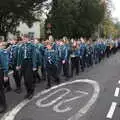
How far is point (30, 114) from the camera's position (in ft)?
32.1

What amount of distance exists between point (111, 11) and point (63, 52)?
8041 cm

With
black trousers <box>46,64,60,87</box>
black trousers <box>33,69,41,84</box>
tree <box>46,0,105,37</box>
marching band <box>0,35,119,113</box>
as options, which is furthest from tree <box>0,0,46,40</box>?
black trousers <box>46,64,60,87</box>

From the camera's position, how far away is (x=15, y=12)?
46938 millimetres

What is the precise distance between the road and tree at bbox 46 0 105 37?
3937 cm

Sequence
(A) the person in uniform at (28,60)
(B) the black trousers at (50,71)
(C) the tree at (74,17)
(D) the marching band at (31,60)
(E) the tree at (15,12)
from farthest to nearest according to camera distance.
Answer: (C) the tree at (74,17), (E) the tree at (15,12), (B) the black trousers at (50,71), (A) the person in uniform at (28,60), (D) the marching band at (31,60)

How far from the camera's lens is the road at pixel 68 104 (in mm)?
9586

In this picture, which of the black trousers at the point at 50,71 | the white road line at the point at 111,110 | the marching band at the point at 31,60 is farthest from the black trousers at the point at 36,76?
the white road line at the point at 111,110

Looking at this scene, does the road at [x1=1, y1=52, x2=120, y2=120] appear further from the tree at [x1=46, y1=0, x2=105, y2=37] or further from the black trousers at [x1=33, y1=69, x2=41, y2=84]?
the tree at [x1=46, y1=0, x2=105, y2=37]

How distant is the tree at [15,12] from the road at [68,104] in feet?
101

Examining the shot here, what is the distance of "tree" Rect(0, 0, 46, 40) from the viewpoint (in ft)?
148

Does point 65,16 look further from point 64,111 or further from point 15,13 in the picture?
point 64,111

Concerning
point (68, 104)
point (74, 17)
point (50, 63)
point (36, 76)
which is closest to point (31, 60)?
point (68, 104)

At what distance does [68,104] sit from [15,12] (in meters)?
36.7

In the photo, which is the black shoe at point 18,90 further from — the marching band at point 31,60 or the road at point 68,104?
the road at point 68,104
